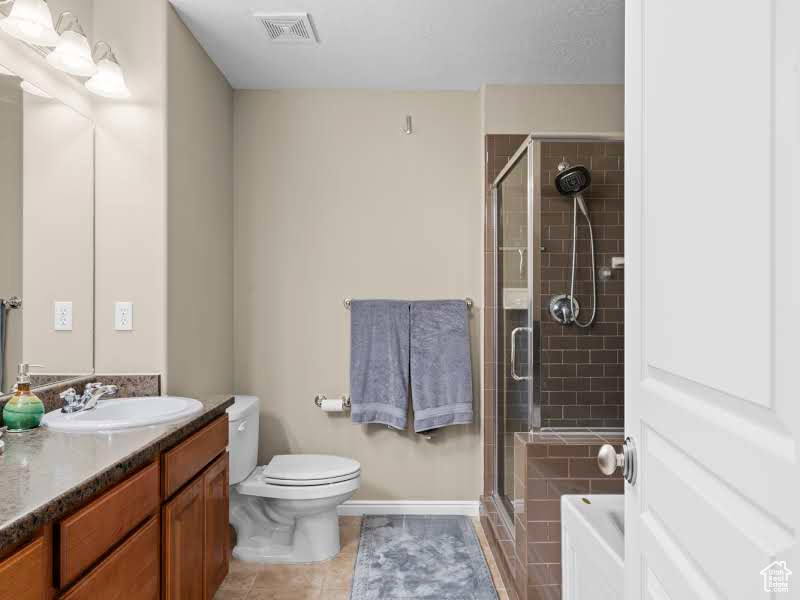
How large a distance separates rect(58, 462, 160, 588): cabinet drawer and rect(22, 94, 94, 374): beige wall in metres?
0.75

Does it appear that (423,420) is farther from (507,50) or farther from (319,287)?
(507,50)

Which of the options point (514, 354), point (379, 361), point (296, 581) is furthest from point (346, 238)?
point (296, 581)

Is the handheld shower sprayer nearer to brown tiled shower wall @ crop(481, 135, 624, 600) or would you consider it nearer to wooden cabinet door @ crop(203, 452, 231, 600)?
brown tiled shower wall @ crop(481, 135, 624, 600)

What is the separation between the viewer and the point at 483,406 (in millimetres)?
3057

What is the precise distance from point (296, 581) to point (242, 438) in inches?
27.1

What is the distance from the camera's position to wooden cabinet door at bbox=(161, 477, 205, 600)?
1592mm

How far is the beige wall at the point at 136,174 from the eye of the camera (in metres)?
2.19

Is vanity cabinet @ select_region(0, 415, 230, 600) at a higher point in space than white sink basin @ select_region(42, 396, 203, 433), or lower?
lower

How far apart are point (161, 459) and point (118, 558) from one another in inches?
12.0

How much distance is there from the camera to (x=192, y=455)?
1763 millimetres

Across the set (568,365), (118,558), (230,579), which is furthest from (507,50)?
(230,579)

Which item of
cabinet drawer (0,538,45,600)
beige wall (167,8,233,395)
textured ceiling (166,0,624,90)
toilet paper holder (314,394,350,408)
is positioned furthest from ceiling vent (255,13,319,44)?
cabinet drawer (0,538,45,600)

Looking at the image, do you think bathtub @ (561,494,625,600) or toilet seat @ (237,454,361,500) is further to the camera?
toilet seat @ (237,454,361,500)

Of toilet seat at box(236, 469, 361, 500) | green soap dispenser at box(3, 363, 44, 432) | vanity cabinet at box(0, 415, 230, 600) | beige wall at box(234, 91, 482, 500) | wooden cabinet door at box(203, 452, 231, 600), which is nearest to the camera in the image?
vanity cabinet at box(0, 415, 230, 600)
